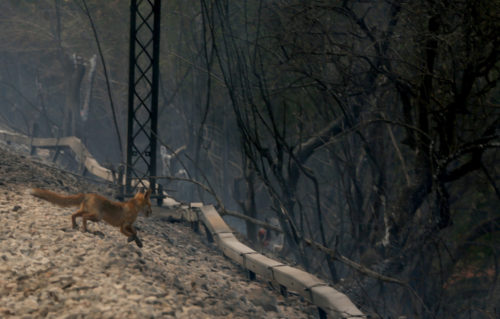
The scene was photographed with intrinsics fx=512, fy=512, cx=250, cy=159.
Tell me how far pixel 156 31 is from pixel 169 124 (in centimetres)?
1614

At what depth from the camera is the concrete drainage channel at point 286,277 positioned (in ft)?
17.7

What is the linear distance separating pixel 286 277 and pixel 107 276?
2.12 meters

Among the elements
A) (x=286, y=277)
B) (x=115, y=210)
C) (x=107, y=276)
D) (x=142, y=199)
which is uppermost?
(x=142, y=199)

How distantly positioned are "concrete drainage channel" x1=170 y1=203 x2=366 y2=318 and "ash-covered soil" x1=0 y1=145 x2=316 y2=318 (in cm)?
21

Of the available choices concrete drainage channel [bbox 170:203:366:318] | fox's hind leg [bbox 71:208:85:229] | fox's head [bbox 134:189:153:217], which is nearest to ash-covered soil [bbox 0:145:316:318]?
fox's hind leg [bbox 71:208:85:229]

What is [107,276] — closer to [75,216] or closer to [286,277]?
[75,216]

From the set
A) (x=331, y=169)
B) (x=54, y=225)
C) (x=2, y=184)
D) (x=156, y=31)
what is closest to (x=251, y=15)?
(x=331, y=169)

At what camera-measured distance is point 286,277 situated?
6039mm

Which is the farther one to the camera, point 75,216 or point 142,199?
point 75,216

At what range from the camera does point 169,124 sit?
24922 mm

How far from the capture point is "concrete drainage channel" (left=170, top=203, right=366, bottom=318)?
5383 mm

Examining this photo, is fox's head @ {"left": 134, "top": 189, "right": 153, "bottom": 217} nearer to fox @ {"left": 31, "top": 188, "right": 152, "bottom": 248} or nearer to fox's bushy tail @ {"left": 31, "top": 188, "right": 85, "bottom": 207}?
fox @ {"left": 31, "top": 188, "right": 152, "bottom": 248}

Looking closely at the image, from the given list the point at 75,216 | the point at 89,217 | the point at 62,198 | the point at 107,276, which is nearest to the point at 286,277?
the point at 107,276

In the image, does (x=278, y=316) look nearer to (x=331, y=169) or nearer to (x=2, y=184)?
(x=2, y=184)
